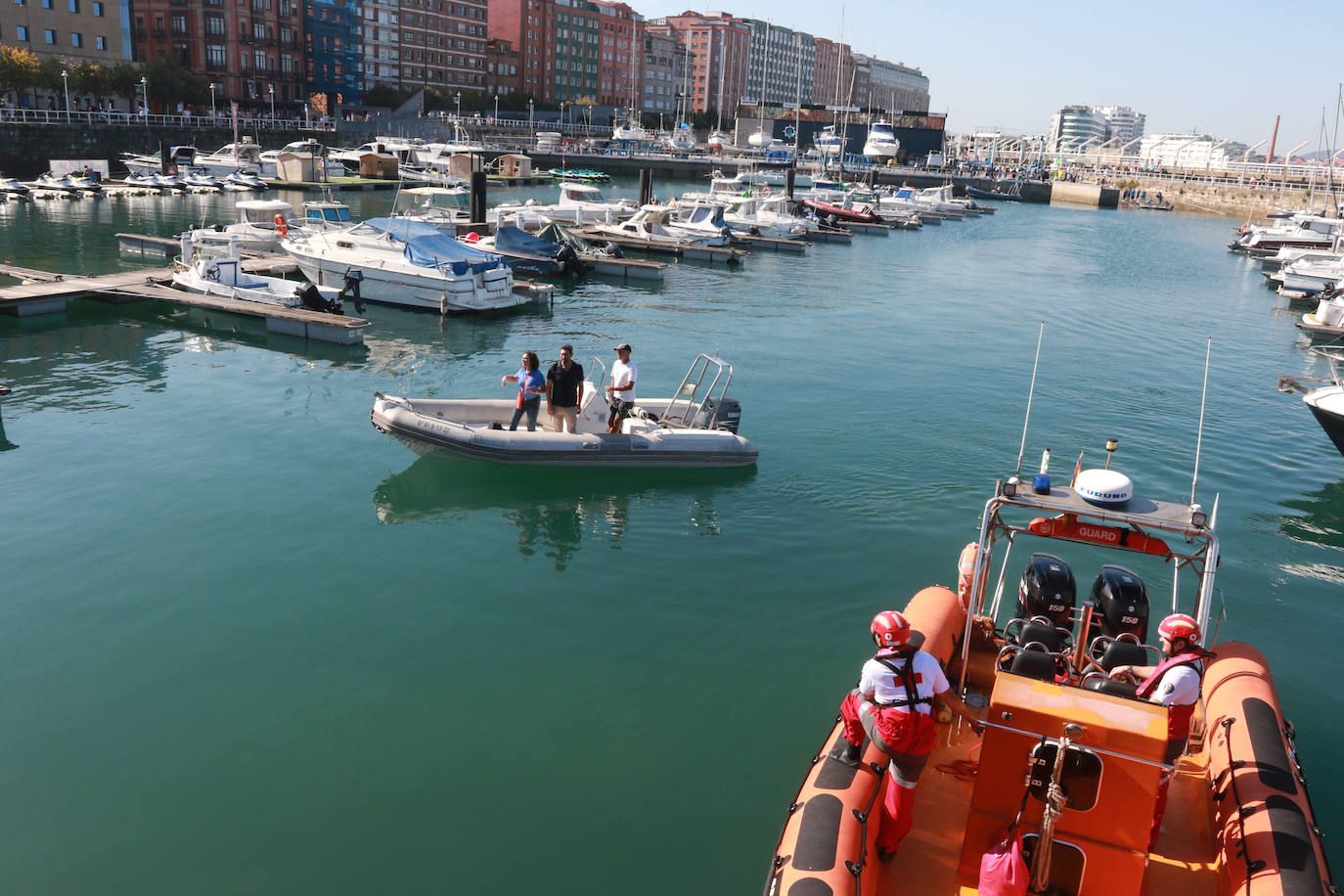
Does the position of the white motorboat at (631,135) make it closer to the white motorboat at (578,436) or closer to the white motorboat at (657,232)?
the white motorboat at (657,232)

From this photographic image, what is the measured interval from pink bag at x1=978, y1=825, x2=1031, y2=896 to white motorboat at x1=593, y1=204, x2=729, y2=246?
123ft

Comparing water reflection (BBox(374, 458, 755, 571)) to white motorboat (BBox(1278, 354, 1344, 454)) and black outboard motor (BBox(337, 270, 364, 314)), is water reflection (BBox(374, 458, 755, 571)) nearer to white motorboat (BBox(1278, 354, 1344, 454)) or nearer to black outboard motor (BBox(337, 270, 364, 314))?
white motorboat (BBox(1278, 354, 1344, 454))

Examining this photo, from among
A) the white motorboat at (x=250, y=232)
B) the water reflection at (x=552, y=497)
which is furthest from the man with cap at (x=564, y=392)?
the white motorboat at (x=250, y=232)

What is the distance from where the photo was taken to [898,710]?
562cm

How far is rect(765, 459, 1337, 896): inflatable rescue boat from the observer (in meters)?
5.31

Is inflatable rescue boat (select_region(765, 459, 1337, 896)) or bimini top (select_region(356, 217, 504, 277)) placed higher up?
bimini top (select_region(356, 217, 504, 277))

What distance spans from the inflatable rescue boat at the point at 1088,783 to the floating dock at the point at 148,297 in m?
19.3

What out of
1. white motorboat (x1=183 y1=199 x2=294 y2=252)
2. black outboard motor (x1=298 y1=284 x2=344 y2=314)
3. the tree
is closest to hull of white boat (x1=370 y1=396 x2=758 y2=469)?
black outboard motor (x1=298 y1=284 x2=344 y2=314)

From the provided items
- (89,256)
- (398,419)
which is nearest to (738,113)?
(89,256)

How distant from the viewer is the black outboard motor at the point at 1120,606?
7688 mm

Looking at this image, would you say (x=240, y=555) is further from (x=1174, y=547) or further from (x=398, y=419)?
(x=1174, y=547)

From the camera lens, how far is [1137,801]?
5.27 metres

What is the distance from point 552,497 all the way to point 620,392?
6.32 ft

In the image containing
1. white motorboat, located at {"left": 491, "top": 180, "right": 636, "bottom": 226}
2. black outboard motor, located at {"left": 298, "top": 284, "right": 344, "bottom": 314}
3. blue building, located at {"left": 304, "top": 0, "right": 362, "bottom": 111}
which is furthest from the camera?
blue building, located at {"left": 304, "top": 0, "right": 362, "bottom": 111}
